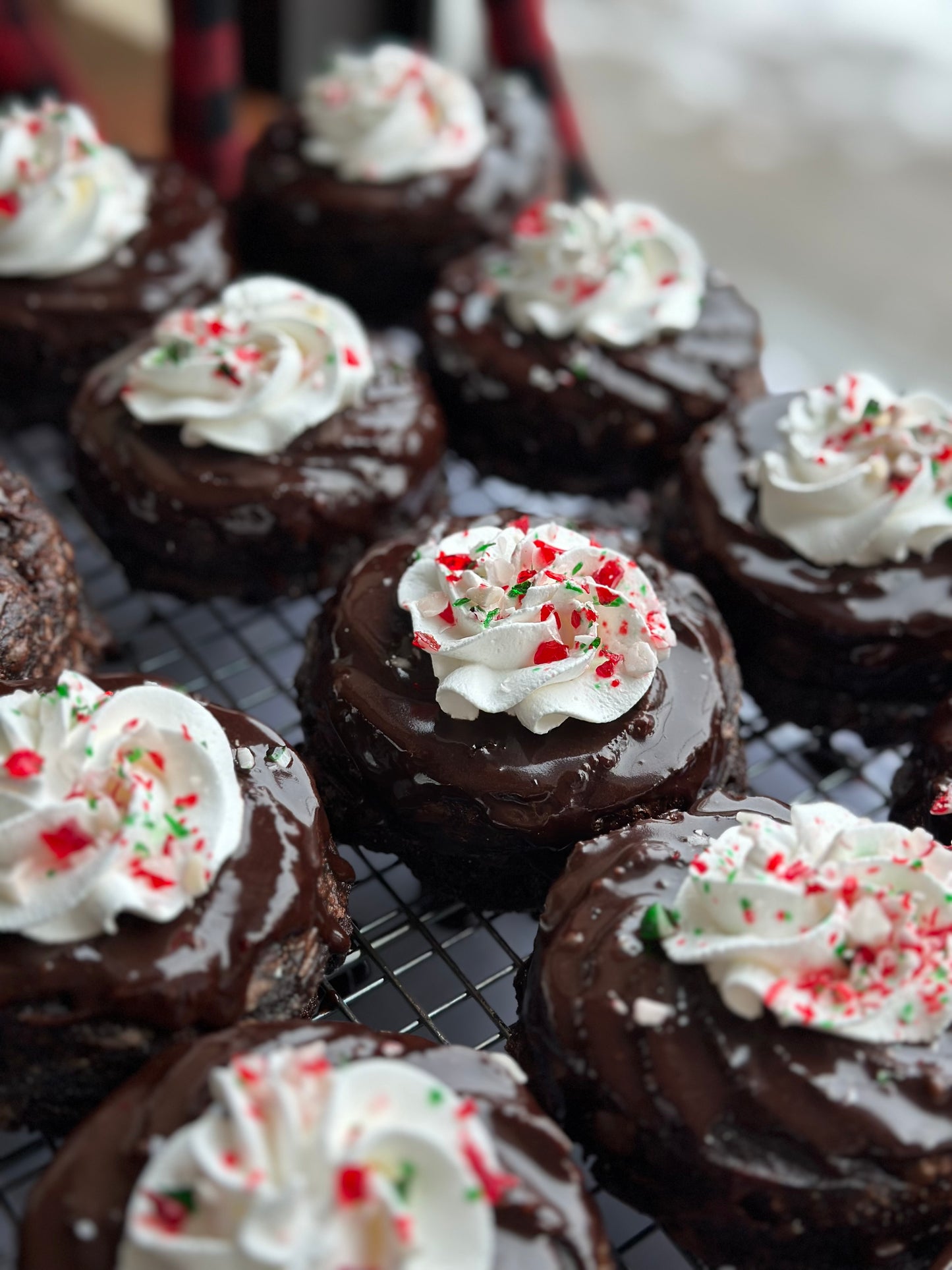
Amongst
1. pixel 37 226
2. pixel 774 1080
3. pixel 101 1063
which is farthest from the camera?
pixel 37 226

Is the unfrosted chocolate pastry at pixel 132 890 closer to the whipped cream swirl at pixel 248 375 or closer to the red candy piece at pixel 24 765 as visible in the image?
the red candy piece at pixel 24 765

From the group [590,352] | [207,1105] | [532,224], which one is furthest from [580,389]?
[207,1105]

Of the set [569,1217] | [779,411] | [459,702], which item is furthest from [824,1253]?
[779,411]

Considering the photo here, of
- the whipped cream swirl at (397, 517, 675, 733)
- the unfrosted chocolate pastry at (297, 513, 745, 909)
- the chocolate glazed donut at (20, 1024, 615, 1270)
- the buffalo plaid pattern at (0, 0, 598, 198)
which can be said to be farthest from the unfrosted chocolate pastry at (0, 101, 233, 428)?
the chocolate glazed donut at (20, 1024, 615, 1270)

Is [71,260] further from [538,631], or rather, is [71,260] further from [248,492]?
[538,631]

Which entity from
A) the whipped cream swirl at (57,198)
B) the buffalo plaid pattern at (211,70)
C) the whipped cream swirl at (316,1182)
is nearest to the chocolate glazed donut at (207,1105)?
the whipped cream swirl at (316,1182)

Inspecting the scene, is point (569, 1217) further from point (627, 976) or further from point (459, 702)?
point (459, 702)
